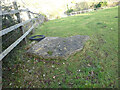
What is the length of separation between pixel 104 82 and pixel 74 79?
81 centimetres

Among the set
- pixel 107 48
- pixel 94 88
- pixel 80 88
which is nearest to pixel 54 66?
pixel 80 88

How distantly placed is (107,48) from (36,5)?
636 inches

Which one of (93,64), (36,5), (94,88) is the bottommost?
(94,88)

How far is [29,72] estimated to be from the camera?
344 centimetres

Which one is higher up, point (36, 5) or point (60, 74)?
point (36, 5)

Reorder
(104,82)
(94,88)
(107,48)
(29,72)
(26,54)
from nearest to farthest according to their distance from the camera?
1. (94,88)
2. (104,82)
3. (29,72)
4. (26,54)
5. (107,48)

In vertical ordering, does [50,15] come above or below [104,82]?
above

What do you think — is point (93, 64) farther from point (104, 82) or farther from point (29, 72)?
point (29, 72)

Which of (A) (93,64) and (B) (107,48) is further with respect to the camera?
(B) (107,48)

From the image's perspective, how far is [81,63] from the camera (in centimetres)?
371

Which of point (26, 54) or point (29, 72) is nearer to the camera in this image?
point (29, 72)

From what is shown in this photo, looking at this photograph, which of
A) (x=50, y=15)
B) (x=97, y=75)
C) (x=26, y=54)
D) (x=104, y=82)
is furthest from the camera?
(x=50, y=15)

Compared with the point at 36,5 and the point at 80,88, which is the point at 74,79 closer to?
the point at 80,88

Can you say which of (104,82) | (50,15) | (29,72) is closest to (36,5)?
(50,15)
